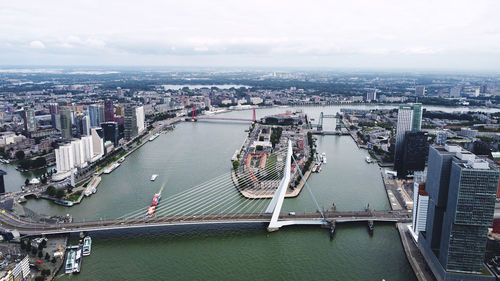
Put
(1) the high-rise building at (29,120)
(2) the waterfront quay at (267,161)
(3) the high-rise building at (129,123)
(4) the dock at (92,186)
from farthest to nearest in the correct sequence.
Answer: (1) the high-rise building at (29,120)
(3) the high-rise building at (129,123)
(4) the dock at (92,186)
(2) the waterfront quay at (267,161)

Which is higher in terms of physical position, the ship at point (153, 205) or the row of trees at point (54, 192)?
the ship at point (153, 205)

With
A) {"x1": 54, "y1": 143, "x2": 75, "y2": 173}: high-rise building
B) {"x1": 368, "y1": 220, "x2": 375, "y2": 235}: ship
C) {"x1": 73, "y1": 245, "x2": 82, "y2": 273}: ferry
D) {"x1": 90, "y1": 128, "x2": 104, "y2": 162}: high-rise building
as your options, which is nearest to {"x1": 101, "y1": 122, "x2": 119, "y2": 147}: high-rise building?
{"x1": 90, "y1": 128, "x2": 104, "y2": 162}: high-rise building

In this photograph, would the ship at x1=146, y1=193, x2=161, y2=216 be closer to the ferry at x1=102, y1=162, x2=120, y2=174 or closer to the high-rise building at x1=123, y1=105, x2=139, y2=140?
the ferry at x1=102, y1=162, x2=120, y2=174

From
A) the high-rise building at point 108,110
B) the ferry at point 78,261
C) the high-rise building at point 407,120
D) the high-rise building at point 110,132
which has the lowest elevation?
the ferry at point 78,261

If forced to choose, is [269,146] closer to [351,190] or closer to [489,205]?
[351,190]

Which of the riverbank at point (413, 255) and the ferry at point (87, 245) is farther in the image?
the ferry at point (87, 245)

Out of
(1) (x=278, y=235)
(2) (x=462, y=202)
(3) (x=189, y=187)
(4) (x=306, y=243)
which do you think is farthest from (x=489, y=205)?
(3) (x=189, y=187)

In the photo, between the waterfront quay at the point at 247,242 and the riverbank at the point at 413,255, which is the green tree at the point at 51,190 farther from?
the riverbank at the point at 413,255

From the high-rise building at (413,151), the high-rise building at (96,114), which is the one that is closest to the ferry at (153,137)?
the high-rise building at (96,114)
